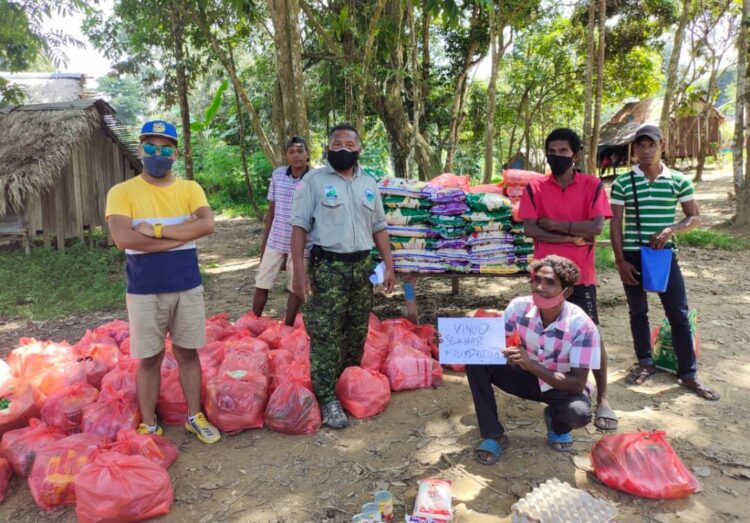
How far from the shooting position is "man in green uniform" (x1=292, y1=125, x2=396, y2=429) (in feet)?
11.1

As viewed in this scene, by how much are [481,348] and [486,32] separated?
1102cm

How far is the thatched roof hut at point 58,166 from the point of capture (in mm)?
9289

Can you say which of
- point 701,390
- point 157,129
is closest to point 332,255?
point 157,129

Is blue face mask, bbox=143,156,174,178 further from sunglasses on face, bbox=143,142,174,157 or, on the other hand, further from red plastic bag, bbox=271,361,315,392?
red plastic bag, bbox=271,361,315,392

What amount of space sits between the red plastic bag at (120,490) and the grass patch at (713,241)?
8.78 m

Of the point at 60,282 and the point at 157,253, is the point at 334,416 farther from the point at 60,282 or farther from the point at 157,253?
the point at 60,282

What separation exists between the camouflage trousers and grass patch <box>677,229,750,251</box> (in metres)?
7.29

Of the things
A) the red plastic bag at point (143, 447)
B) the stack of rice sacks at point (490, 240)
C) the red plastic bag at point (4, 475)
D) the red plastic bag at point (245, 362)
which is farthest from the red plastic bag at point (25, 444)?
the stack of rice sacks at point (490, 240)

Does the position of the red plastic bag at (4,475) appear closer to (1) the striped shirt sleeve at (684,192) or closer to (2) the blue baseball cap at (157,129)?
(2) the blue baseball cap at (157,129)

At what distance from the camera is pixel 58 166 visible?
31.2 ft

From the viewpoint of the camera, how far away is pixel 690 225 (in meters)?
3.82

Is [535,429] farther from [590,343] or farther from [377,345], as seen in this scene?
[377,345]

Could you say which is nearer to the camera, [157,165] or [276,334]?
[157,165]

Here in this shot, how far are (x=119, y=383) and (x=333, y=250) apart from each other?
1705mm
